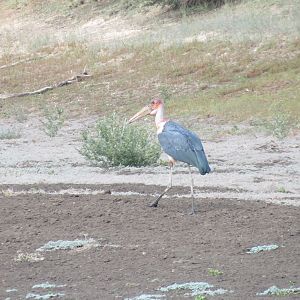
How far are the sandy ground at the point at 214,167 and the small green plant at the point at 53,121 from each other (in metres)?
0.73

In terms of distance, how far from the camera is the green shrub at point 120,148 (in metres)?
17.1

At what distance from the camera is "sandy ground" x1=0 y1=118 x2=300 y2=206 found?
47.2 ft

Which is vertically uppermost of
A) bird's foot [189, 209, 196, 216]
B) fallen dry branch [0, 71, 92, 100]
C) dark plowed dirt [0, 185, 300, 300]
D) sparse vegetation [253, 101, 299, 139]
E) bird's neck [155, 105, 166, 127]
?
bird's neck [155, 105, 166, 127]

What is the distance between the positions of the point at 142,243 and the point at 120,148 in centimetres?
679

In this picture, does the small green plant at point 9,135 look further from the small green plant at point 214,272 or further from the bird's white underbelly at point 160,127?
the small green plant at point 214,272

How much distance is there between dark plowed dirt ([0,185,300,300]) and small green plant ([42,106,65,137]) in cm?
1092

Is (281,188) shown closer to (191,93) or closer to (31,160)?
(31,160)

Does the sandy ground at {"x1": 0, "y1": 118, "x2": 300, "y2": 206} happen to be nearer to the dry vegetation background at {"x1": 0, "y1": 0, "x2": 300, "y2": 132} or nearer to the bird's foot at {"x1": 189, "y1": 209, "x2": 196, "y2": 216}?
the bird's foot at {"x1": 189, "y1": 209, "x2": 196, "y2": 216}

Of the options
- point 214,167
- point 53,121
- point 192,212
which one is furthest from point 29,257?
point 53,121

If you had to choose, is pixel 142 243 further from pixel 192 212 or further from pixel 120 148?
pixel 120 148

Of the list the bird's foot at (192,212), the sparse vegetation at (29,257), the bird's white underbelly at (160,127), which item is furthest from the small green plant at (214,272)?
the bird's white underbelly at (160,127)

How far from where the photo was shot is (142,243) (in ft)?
33.8

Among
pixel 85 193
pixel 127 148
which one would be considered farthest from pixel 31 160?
pixel 85 193

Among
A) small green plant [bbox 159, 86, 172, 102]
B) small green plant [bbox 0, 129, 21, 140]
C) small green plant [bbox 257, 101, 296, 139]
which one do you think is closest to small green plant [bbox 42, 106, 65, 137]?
small green plant [bbox 0, 129, 21, 140]
